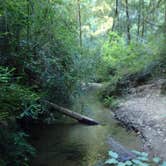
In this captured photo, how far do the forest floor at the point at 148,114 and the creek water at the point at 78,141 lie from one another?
347mm

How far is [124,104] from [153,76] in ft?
7.54

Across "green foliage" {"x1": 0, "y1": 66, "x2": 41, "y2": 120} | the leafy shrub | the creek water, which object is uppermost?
"green foliage" {"x1": 0, "y1": 66, "x2": 41, "y2": 120}

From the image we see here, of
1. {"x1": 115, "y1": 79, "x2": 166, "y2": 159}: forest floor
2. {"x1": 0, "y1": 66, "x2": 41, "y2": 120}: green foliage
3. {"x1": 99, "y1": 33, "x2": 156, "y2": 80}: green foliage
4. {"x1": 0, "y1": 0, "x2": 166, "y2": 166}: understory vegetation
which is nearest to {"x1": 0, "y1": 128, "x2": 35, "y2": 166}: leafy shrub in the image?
{"x1": 0, "y1": 0, "x2": 166, "y2": 166}: understory vegetation

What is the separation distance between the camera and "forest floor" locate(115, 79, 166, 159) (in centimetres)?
747

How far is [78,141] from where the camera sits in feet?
26.3

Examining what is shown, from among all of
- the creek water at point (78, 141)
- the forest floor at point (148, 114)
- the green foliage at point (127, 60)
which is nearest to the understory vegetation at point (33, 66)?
the creek water at point (78, 141)

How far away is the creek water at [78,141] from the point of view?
6.62m

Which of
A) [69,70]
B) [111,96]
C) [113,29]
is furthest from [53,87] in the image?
[113,29]

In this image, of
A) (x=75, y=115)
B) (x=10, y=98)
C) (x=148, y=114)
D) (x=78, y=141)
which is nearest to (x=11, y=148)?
(x=10, y=98)

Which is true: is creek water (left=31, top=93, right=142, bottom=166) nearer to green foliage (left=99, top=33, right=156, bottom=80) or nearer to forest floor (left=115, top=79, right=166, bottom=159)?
forest floor (left=115, top=79, right=166, bottom=159)

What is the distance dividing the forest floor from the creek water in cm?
35

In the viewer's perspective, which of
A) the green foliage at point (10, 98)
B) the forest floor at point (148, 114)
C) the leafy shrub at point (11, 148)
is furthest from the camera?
the forest floor at point (148, 114)

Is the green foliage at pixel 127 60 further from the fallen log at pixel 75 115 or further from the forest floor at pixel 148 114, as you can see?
the fallen log at pixel 75 115

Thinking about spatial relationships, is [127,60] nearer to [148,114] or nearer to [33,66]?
[148,114]
